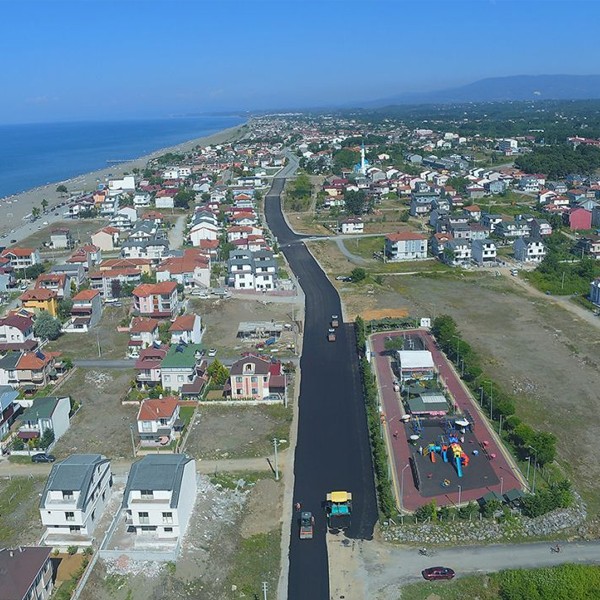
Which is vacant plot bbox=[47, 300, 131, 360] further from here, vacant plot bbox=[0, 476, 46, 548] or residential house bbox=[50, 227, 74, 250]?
residential house bbox=[50, 227, 74, 250]

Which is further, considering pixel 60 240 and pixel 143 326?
pixel 60 240

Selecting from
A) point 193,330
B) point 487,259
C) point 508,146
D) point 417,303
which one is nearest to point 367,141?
point 508,146

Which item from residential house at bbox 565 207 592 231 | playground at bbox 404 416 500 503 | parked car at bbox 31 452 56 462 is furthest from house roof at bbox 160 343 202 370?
residential house at bbox 565 207 592 231

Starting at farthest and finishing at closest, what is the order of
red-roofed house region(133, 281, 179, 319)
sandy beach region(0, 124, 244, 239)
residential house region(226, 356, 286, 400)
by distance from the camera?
1. sandy beach region(0, 124, 244, 239)
2. red-roofed house region(133, 281, 179, 319)
3. residential house region(226, 356, 286, 400)

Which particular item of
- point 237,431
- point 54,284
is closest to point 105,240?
point 54,284

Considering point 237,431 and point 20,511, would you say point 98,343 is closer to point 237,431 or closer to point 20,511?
point 237,431

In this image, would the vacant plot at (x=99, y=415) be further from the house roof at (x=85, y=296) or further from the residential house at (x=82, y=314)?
the house roof at (x=85, y=296)
